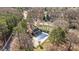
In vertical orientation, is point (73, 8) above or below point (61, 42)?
above

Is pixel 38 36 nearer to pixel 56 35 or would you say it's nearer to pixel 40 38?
pixel 40 38

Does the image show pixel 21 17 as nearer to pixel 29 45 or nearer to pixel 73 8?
pixel 29 45

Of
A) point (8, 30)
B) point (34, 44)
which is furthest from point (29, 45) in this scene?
point (8, 30)

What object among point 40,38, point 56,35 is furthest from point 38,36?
point 56,35

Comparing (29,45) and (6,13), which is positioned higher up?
(6,13)
